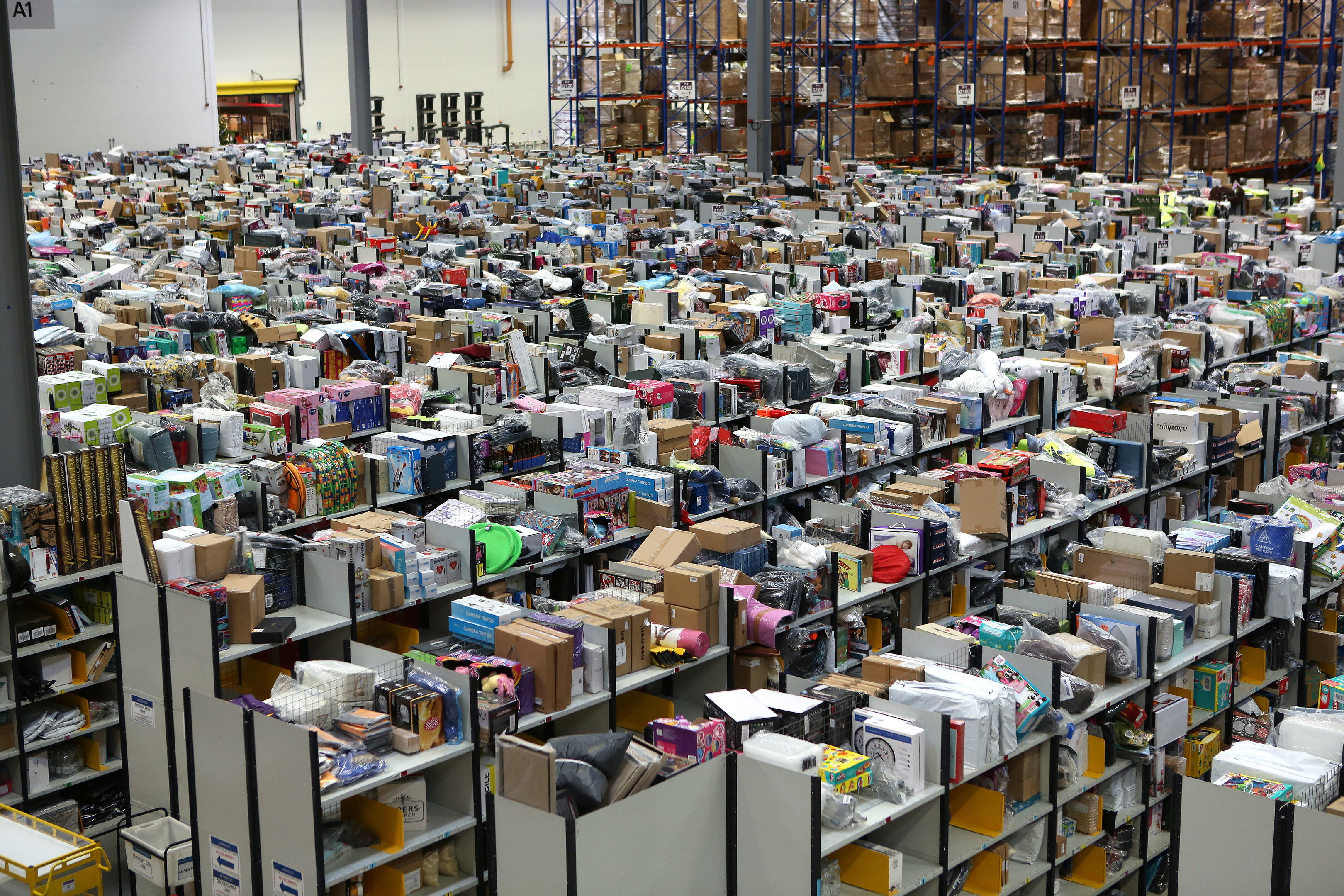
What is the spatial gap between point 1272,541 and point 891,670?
9.79 ft

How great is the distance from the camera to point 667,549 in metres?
7.43

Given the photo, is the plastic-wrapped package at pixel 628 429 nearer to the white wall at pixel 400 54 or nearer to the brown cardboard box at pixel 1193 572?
the brown cardboard box at pixel 1193 572

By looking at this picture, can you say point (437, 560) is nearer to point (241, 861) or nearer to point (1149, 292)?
point (241, 861)

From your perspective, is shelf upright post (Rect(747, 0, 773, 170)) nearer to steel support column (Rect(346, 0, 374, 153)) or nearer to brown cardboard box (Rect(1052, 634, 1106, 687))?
steel support column (Rect(346, 0, 374, 153))

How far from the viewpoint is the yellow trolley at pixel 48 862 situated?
5.58m

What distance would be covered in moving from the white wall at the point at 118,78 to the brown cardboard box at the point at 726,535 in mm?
26192

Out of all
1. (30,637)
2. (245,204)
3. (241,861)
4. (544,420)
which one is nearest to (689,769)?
(241,861)

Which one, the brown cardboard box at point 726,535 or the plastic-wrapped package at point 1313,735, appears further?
the brown cardboard box at point 726,535

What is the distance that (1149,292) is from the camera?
14.3m

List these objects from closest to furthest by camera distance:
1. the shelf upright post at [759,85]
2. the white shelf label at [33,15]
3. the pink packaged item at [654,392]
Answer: the white shelf label at [33,15]
the pink packaged item at [654,392]
the shelf upright post at [759,85]

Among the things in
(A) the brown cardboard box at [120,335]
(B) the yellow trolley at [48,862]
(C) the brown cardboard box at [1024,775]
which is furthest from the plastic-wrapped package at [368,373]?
(C) the brown cardboard box at [1024,775]

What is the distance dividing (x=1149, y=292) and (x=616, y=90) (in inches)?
766

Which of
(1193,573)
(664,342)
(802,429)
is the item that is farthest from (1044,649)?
(664,342)

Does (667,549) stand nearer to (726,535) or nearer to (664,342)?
(726,535)
